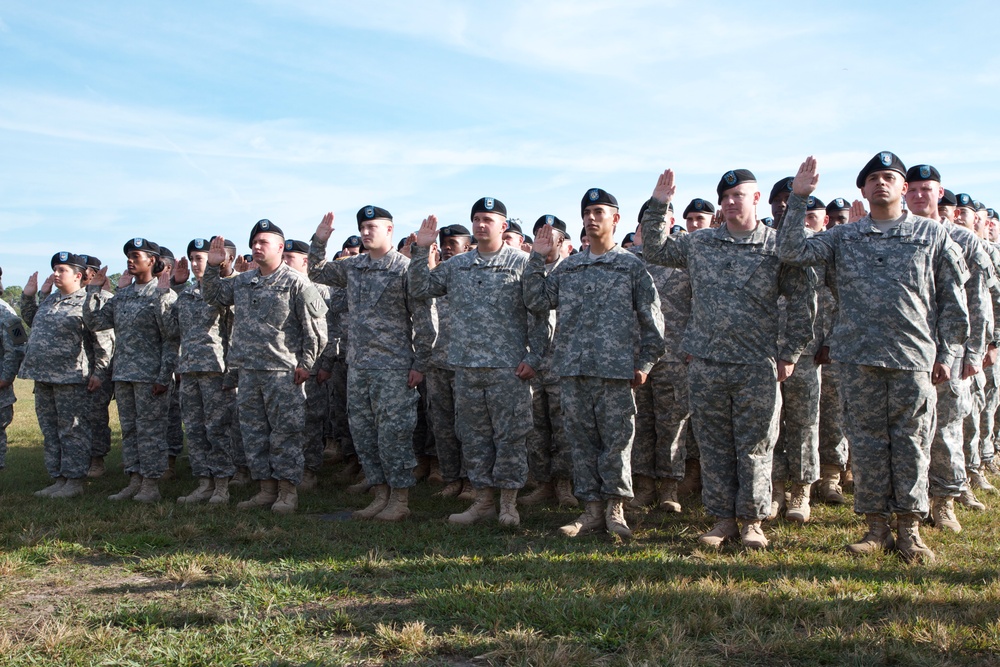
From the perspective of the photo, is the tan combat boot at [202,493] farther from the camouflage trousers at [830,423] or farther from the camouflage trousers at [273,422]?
the camouflage trousers at [830,423]

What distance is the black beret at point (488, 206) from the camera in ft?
21.1

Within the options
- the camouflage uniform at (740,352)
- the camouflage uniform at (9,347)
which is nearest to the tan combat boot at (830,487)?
the camouflage uniform at (740,352)

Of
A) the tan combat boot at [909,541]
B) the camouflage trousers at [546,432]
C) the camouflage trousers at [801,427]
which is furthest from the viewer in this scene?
the camouflage trousers at [546,432]

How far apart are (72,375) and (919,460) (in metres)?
7.56

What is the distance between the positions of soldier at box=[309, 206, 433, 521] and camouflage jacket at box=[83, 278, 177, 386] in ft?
6.94

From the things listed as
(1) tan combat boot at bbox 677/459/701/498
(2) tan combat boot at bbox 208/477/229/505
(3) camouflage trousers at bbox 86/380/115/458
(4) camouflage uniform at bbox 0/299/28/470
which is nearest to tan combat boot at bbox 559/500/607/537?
(1) tan combat boot at bbox 677/459/701/498

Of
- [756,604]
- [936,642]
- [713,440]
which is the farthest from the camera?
[713,440]

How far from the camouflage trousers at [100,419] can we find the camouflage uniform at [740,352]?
639 centimetres

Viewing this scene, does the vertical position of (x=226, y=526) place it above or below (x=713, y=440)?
below

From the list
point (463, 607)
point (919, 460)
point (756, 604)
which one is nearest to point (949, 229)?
point (919, 460)

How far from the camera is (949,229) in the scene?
222 inches

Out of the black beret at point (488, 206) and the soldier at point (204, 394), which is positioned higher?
the black beret at point (488, 206)

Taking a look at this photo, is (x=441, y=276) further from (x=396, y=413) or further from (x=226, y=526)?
(x=226, y=526)

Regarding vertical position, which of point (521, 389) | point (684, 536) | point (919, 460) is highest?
point (521, 389)
